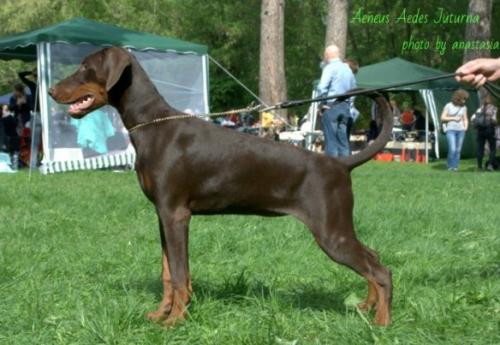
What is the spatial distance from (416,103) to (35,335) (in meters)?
33.7

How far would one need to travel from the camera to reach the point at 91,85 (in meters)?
4.20

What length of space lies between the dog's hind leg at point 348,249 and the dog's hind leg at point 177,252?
2.14 ft

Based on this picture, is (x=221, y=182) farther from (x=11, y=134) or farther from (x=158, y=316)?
(x=11, y=134)

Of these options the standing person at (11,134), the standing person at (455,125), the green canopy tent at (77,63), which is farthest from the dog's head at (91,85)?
the standing person at (455,125)

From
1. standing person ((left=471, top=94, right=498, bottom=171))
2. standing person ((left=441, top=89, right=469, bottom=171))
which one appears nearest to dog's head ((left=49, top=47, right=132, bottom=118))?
standing person ((left=441, top=89, right=469, bottom=171))

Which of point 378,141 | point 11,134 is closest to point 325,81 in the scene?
point 378,141

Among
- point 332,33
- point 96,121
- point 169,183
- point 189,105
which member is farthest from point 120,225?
point 332,33

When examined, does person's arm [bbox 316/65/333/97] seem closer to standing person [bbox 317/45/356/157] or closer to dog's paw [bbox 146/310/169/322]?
standing person [bbox 317/45/356/157]

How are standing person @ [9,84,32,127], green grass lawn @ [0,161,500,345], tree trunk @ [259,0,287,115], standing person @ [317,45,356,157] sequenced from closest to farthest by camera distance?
green grass lawn @ [0,161,500,345] → standing person @ [317,45,356,157] → standing person @ [9,84,32,127] → tree trunk @ [259,0,287,115]

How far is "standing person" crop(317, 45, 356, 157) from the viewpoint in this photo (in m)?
11.2

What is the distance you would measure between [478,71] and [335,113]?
671cm

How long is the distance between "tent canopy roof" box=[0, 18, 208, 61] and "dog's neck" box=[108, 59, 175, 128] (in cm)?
Result: 1023

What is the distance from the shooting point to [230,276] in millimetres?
5113

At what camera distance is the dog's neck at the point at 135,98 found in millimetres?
4215
